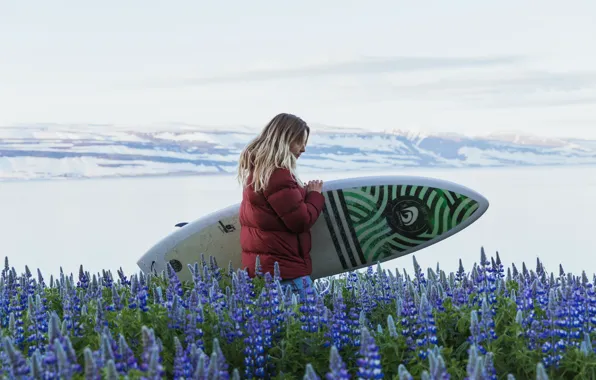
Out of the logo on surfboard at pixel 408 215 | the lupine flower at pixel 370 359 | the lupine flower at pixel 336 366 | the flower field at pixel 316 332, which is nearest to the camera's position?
the lupine flower at pixel 336 366

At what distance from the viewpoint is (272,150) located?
6.77 m

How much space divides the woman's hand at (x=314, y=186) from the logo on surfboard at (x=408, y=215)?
51.9 inches

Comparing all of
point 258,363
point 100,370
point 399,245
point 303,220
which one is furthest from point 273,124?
point 100,370

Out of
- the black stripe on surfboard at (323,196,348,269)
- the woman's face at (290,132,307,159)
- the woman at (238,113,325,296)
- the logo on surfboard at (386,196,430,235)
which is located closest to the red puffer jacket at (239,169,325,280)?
the woman at (238,113,325,296)

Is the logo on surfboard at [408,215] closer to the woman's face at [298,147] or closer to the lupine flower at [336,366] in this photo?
the woman's face at [298,147]

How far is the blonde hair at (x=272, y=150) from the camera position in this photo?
6.76 metres

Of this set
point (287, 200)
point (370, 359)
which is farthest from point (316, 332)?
point (287, 200)

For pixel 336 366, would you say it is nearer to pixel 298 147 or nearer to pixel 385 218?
pixel 298 147

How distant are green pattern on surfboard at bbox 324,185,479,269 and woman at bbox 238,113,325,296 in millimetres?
1095

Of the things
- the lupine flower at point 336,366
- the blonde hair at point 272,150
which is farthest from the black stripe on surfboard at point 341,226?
the lupine flower at point 336,366

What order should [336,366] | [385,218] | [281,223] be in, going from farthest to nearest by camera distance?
[385,218] < [281,223] < [336,366]

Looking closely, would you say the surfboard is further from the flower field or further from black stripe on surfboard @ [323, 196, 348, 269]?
the flower field

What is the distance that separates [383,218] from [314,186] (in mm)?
1385

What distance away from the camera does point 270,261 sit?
6.94 metres
